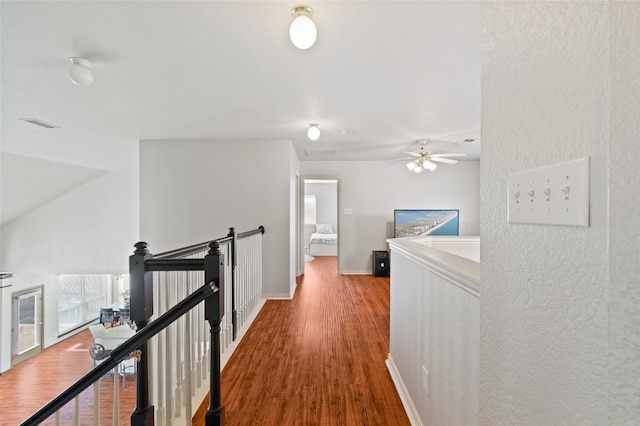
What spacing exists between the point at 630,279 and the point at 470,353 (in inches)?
31.7

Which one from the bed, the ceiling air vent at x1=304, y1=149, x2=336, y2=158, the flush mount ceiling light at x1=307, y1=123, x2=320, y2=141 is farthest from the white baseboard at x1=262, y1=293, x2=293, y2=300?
the bed

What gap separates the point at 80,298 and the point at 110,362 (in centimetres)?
1027

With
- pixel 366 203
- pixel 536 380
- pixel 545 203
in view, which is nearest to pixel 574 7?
pixel 545 203

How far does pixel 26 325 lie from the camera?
6949 millimetres

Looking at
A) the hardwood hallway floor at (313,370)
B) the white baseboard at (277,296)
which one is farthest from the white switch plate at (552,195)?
the white baseboard at (277,296)

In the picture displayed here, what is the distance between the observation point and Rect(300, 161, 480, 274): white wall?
576 centimetres

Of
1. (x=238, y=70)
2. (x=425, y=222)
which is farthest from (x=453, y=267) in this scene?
(x=425, y=222)

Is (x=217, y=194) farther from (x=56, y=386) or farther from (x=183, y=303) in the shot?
(x=56, y=386)

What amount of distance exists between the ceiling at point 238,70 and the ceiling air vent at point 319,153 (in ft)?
2.84

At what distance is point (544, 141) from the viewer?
553 mm

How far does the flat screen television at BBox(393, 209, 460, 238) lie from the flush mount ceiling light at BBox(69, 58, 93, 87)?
194 inches

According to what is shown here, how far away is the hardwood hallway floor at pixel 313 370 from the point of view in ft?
5.72

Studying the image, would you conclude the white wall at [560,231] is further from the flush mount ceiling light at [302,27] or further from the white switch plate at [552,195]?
the flush mount ceiling light at [302,27]

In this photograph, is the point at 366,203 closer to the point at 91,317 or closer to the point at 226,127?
the point at 226,127
